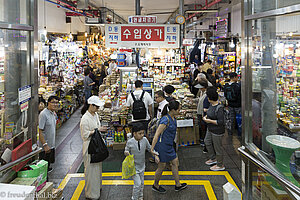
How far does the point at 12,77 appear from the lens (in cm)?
342

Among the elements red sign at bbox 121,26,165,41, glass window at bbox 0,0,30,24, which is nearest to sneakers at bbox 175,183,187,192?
glass window at bbox 0,0,30,24

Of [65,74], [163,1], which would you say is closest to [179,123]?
[65,74]

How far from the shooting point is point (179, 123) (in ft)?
24.3

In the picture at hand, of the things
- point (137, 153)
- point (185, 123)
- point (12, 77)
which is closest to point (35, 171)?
point (12, 77)

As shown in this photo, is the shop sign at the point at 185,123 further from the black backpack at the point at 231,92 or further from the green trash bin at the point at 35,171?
the green trash bin at the point at 35,171

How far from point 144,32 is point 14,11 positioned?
446 centimetres

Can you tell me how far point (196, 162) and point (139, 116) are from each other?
1656 millimetres

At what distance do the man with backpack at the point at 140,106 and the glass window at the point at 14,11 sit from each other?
3.51 m

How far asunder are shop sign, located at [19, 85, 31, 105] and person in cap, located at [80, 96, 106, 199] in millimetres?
1248

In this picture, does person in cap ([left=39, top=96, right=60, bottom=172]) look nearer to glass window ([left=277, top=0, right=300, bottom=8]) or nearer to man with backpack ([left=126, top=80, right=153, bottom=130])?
man with backpack ([left=126, top=80, right=153, bottom=130])

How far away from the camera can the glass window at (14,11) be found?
3156 millimetres

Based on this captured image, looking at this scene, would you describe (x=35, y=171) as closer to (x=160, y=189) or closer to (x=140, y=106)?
(x=160, y=189)

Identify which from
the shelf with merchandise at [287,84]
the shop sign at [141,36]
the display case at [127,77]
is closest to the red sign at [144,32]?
the shop sign at [141,36]

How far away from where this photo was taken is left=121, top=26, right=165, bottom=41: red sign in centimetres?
748
